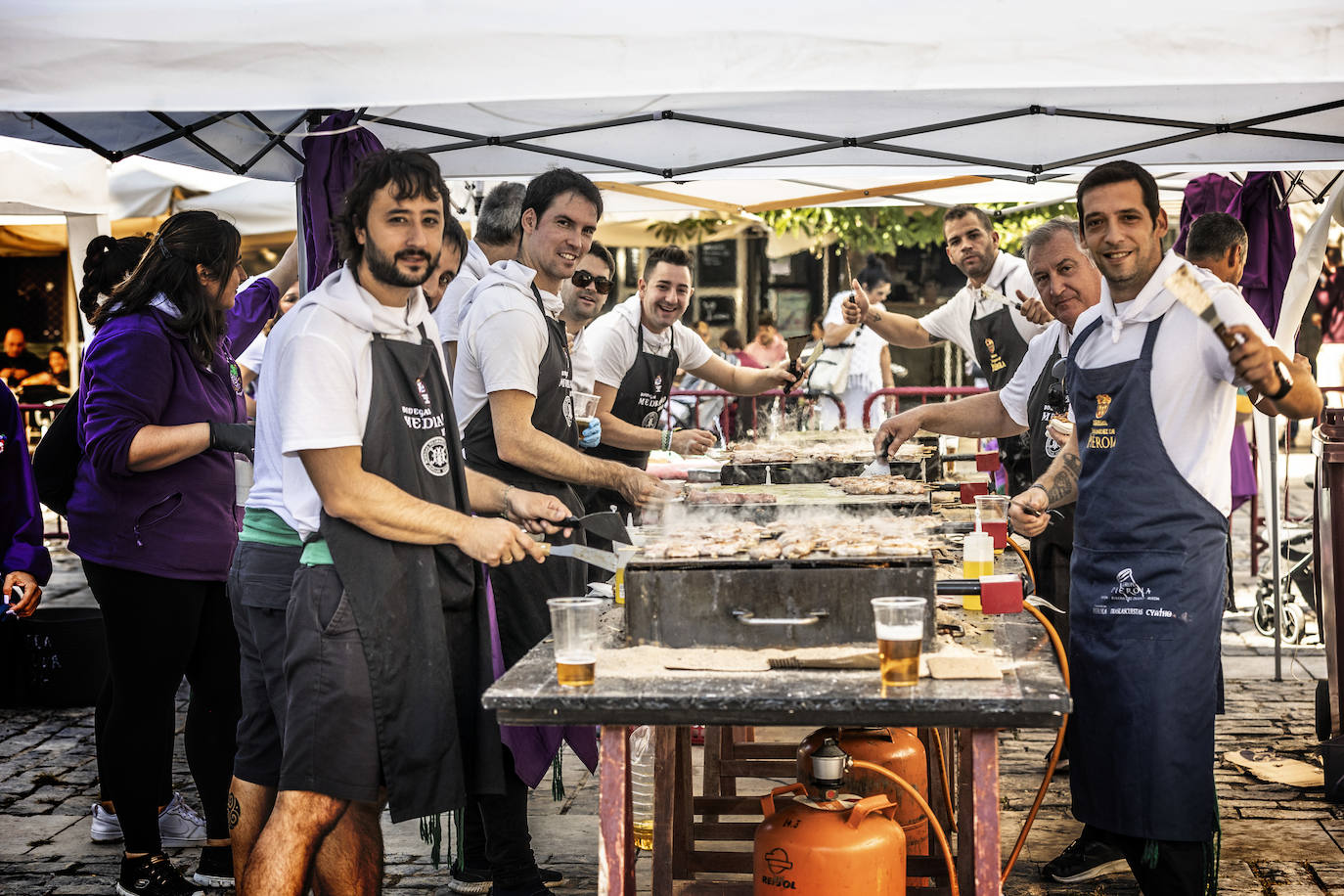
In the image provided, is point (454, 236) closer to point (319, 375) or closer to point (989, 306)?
point (319, 375)

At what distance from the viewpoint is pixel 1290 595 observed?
297 inches

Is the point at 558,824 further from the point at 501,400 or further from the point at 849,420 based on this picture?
the point at 849,420

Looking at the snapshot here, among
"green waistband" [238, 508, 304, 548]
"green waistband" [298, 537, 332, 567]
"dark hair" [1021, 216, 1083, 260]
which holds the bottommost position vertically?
"green waistband" [298, 537, 332, 567]

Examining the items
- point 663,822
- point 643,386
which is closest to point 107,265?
point 643,386

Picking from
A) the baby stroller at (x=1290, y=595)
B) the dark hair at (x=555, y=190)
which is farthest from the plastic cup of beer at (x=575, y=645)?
the baby stroller at (x=1290, y=595)

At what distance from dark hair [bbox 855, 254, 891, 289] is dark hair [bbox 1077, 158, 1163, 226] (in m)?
8.35

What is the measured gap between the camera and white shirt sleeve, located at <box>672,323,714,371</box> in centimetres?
623

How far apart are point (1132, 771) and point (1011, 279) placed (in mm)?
3398

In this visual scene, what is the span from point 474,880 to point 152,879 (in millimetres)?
1000

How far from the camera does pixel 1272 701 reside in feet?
20.2

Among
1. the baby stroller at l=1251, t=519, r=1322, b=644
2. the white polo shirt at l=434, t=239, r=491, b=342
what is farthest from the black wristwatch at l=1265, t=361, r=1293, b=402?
the baby stroller at l=1251, t=519, r=1322, b=644

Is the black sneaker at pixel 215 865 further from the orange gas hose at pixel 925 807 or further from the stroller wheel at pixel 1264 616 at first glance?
the stroller wheel at pixel 1264 616

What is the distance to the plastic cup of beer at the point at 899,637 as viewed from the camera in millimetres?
2432

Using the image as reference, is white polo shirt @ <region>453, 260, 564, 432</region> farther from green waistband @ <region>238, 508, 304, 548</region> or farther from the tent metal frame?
the tent metal frame
